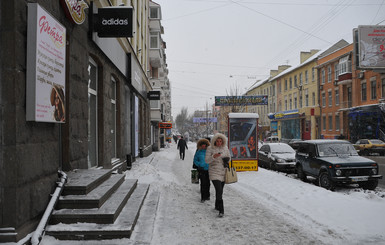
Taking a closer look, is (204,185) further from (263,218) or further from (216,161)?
(263,218)

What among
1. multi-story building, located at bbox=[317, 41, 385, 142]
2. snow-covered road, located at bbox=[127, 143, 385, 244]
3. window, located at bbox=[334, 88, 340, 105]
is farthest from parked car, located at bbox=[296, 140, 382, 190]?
window, located at bbox=[334, 88, 340, 105]

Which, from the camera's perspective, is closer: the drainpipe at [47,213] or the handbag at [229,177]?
the drainpipe at [47,213]

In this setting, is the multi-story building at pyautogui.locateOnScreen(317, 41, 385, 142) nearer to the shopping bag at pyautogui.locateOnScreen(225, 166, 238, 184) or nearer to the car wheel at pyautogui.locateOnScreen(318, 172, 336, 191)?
the car wheel at pyautogui.locateOnScreen(318, 172, 336, 191)

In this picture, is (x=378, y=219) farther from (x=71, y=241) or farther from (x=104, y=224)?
(x=71, y=241)

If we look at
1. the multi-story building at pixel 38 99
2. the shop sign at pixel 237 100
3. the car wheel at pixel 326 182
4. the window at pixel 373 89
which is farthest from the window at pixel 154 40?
the window at pixel 373 89

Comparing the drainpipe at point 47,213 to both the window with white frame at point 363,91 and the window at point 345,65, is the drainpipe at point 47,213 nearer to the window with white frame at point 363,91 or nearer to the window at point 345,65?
the window with white frame at point 363,91

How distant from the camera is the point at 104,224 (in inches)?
186

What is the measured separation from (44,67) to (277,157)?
12.4 m

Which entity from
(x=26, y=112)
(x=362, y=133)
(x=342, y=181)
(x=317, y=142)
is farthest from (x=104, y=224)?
(x=362, y=133)

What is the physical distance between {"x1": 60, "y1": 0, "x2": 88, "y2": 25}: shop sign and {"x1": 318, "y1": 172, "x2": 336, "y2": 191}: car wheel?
852 centimetres

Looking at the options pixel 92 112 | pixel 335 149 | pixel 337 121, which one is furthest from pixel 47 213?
pixel 337 121

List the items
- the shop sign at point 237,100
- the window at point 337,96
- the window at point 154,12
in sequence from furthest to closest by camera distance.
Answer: the window at point 337,96 → the window at point 154,12 → the shop sign at point 237,100

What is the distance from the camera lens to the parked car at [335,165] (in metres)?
9.64

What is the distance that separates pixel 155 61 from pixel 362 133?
2078 cm
